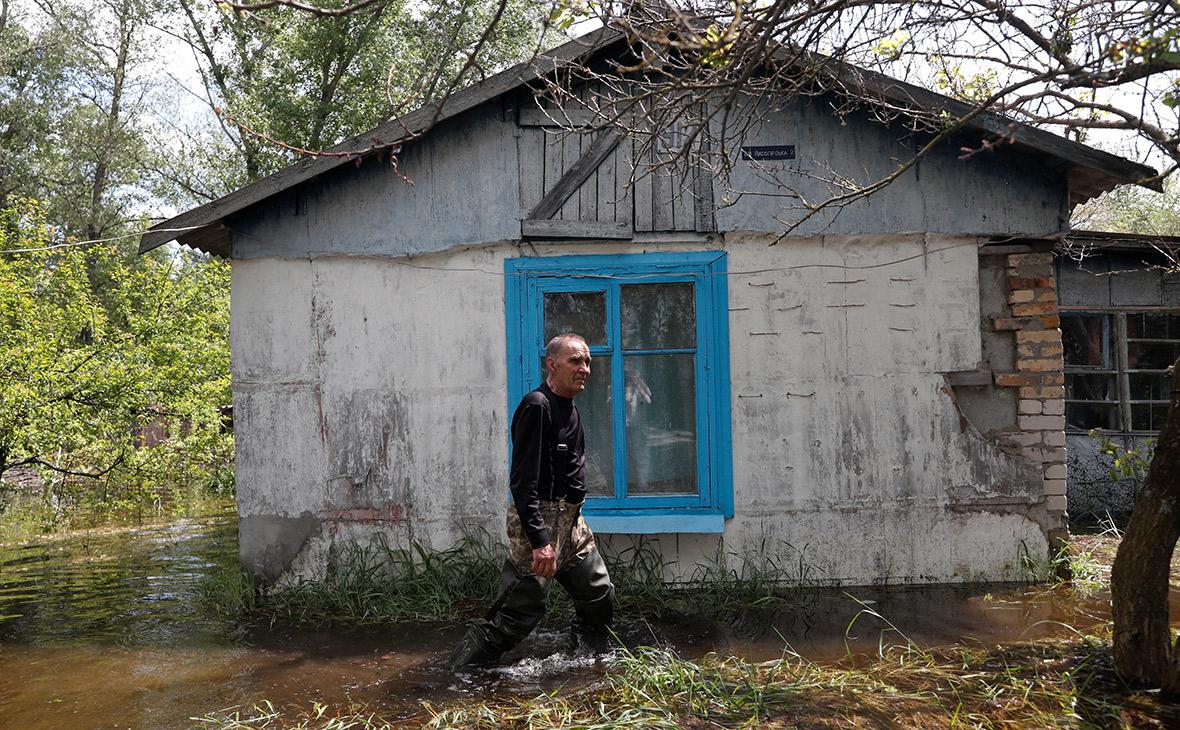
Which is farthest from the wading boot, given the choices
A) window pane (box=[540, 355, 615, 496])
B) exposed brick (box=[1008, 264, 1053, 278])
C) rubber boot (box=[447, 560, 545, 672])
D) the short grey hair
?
exposed brick (box=[1008, 264, 1053, 278])

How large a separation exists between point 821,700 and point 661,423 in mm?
2686

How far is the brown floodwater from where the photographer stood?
15.3 feet

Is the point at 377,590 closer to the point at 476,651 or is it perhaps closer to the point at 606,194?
the point at 476,651

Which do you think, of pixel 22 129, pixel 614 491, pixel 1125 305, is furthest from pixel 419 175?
pixel 22 129

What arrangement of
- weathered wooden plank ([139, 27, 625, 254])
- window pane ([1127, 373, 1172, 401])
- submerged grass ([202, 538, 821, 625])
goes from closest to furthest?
1. submerged grass ([202, 538, 821, 625])
2. weathered wooden plank ([139, 27, 625, 254])
3. window pane ([1127, 373, 1172, 401])

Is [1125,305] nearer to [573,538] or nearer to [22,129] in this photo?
[573,538]

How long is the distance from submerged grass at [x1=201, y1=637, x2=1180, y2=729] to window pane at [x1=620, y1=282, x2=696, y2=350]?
248 cm

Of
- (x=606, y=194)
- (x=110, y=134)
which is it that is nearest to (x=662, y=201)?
(x=606, y=194)

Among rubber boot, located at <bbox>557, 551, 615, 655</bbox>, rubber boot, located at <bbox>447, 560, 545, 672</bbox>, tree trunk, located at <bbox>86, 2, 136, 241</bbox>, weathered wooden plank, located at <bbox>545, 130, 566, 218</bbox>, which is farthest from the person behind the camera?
tree trunk, located at <bbox>86, 2, 136, 241</bbox>

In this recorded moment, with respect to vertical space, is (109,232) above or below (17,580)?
above

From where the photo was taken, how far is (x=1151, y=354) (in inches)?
396

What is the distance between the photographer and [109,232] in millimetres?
24500

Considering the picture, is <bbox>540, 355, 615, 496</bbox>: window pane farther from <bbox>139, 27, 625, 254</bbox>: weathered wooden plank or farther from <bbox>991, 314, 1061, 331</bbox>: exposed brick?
<bbox>991, 314, 1061, 331</bbox>: exposed brick

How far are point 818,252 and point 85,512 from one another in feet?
36.8
